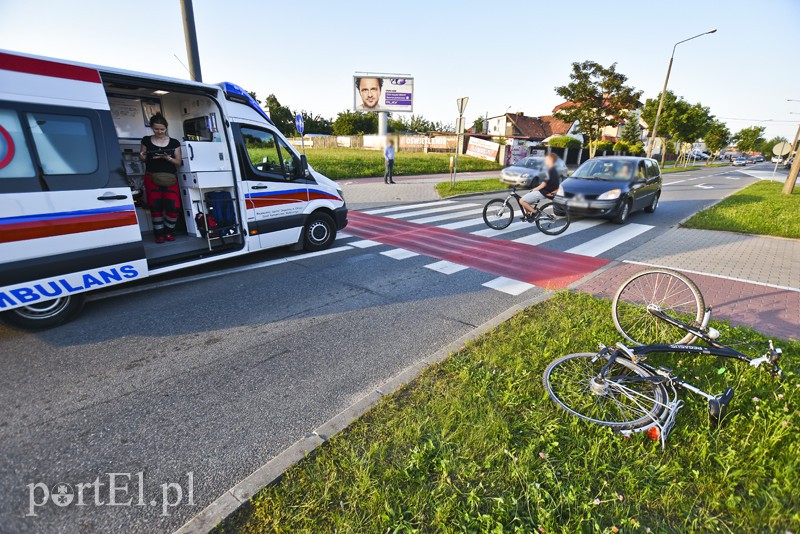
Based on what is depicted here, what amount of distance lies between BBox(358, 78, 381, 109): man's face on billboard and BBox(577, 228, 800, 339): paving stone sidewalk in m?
32.4

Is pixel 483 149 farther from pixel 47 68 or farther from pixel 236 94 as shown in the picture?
pixel 47 68

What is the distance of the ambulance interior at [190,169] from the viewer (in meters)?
5.61

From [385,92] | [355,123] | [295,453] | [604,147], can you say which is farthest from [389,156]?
[355,123]

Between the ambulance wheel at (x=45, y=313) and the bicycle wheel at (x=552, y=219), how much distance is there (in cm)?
868

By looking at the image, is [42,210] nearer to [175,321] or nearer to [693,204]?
[175,321]

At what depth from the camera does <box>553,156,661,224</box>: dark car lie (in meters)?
9.92

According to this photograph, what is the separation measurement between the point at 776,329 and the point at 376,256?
18.3 feet

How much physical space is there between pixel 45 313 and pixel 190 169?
2.56 m

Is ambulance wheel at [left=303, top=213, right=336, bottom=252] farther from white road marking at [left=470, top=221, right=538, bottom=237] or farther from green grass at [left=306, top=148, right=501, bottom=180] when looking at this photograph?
green grass at [left=306, top=148, right=501, bottom=180]

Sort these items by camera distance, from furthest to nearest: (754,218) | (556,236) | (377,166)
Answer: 1. (377,166)
2. (754,218)
3. (556,236)

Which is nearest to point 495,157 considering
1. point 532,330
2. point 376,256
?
point 376,256

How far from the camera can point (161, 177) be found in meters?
5.76

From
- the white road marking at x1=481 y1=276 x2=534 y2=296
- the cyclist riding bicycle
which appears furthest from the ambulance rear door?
the cyclist riding bicycle

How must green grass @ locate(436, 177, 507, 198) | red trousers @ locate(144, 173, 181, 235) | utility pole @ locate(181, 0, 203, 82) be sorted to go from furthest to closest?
green grass @ locate(436, 177, 507, 198) → utility pole @ locate(181, 0, 203, 82) → red trousers @ locate(144, 173, 181, 235)
